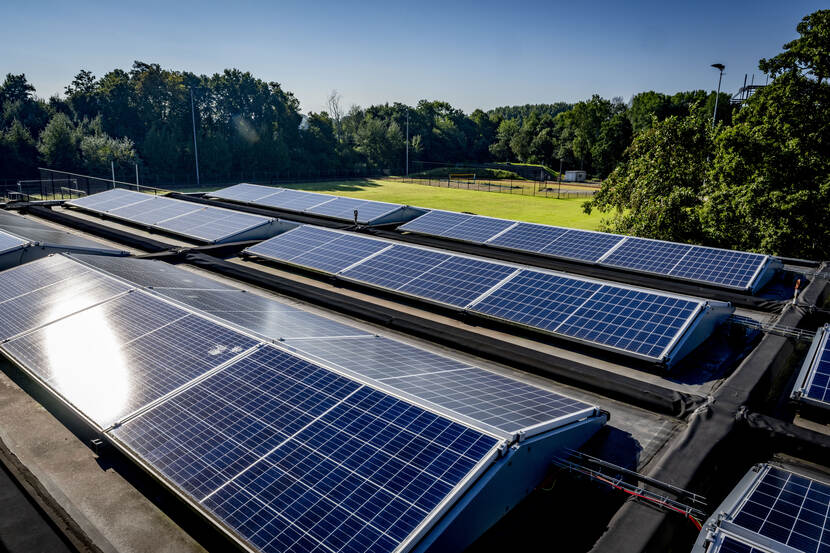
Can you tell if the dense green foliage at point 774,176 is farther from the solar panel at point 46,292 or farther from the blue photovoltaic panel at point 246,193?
the solar panel at point 46,292

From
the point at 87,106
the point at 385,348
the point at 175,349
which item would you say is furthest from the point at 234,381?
the point at 87,106

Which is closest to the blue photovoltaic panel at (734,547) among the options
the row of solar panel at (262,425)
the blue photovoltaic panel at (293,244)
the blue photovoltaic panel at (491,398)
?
the blue photovoltaic panel at (491,398)

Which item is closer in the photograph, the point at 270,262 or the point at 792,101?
the point at 270,262

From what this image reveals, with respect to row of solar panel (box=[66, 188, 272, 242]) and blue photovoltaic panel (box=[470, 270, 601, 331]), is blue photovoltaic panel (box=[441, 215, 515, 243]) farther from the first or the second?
row of solar panel (box=[66, 188, 272, 242])

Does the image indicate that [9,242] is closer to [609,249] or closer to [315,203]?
[315,203]

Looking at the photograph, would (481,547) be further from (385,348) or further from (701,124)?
(701,124)

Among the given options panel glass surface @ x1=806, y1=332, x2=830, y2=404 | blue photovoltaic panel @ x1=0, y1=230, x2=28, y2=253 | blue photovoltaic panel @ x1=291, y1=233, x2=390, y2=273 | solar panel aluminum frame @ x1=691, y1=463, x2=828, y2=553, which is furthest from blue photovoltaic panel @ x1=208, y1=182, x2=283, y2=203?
solar panel aluminum frame @ x1=691, y1=463, x2=828, y2=553
